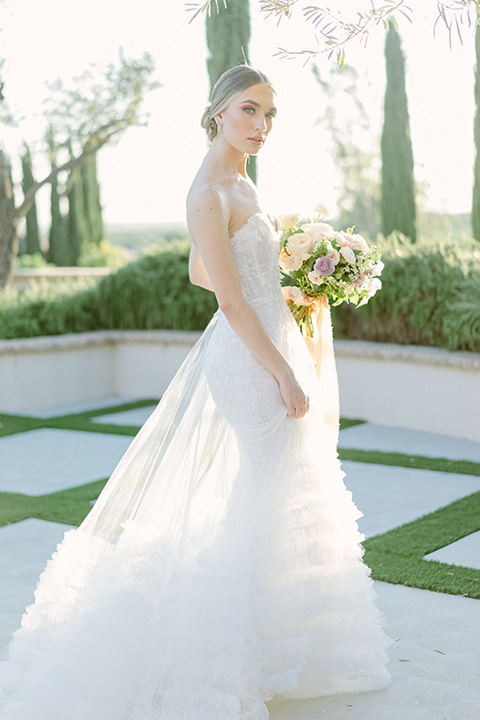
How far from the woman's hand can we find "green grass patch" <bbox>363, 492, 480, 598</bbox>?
61.0 inches

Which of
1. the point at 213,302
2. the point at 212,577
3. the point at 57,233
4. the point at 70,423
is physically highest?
the point at 57,233

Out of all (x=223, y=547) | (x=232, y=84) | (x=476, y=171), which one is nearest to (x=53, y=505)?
(x=223, y=547)

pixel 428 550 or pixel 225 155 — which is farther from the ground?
pixel 225 155

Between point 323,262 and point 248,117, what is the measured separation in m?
0.59

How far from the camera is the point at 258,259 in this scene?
274cm

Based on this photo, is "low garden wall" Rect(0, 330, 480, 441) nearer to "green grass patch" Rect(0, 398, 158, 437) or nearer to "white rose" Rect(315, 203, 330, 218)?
"green grass patch" Rect(0, 398, 158, 437)

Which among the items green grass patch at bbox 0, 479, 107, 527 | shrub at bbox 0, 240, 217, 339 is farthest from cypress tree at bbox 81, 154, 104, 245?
green grass patch at bbox 0, 479, 107, 527

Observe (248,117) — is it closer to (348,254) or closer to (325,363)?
(348,254)

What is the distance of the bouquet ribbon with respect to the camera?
307cm

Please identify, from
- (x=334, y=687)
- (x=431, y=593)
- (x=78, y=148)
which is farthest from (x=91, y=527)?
(x=78, y=148)

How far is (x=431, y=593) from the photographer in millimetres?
3711

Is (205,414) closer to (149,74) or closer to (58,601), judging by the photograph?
(58,601)

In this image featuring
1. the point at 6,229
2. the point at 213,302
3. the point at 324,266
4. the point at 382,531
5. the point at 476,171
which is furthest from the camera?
the point at 6,229

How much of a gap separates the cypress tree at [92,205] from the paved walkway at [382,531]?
60.4ft
